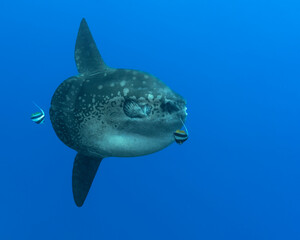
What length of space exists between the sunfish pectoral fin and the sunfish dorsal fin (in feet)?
3.96

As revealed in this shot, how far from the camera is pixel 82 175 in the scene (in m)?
4.23

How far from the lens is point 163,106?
3.21 m

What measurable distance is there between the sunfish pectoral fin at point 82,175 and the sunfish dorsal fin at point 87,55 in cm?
121

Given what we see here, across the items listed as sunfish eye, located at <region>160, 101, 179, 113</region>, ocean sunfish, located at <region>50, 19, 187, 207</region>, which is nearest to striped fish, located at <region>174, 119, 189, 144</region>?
ocean sunfish, located at <region>50, 19, 187, 207</region>

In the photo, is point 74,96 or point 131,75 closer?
point 131,75

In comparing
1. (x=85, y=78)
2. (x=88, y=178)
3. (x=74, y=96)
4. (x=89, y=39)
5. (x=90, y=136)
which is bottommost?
(x=88, y=178)

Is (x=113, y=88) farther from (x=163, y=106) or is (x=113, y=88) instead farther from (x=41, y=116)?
(x=41, y=116)

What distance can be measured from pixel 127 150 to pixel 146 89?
2.30ft

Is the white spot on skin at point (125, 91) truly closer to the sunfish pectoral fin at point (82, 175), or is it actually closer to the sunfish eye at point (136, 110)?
the sunfish eye at point (136, 110)

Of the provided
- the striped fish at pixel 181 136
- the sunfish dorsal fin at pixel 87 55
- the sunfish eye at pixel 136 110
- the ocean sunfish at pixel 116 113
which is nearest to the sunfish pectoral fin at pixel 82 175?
the ocean sunfish at pixel 116 113

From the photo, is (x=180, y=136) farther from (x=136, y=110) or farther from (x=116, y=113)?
(x=116, y=113)

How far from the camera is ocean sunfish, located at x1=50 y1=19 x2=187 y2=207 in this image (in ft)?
10.5

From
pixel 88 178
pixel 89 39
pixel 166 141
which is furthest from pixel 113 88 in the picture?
pixel 88 178

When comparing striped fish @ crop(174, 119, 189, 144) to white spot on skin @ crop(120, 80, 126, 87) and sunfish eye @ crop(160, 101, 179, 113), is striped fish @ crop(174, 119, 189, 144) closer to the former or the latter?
sunfish eye @ crop(160, 101, 179, 113)
